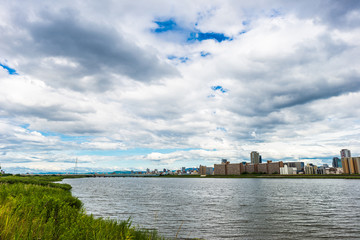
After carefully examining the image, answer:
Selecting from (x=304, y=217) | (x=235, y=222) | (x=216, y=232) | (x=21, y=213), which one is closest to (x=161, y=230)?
(x=216, y=232)

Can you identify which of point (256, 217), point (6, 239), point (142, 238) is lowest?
point (256, 217)

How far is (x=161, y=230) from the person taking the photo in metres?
28.0

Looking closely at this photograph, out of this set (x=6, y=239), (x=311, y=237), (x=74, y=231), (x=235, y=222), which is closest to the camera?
(x=6, y=239)

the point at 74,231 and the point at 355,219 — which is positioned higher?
the point at 74,231

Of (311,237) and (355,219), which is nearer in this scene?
(311,237)

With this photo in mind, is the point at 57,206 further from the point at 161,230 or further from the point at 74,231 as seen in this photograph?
the point at 161,230

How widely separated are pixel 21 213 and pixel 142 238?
758 centimetres

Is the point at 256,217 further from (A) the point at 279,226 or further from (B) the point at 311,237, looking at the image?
(B) the point at 311,237

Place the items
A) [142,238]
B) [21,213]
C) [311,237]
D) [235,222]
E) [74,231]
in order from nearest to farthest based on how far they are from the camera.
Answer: [74,231]
[21,213]
[142,238]
[311,237]
[235,222]

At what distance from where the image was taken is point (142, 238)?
15.6m

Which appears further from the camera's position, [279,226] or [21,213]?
[279,226]

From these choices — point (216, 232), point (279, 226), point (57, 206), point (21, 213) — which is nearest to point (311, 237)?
point (279, 226)

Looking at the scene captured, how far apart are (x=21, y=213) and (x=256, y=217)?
114ft

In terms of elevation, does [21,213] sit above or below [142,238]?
above
